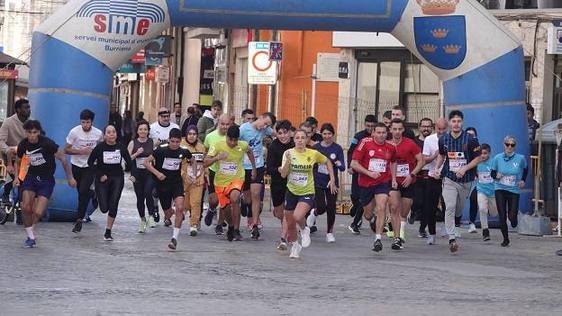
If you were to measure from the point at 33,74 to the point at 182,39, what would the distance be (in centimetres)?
3158

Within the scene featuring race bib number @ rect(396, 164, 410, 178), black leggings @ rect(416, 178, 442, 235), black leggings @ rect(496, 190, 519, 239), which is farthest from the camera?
black leggings @ rect(496, 190, 519, 239)

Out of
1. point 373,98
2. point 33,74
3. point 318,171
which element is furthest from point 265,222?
point 373,98

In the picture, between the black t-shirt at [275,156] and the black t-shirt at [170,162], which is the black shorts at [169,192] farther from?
the black t-shirt at [275,156]

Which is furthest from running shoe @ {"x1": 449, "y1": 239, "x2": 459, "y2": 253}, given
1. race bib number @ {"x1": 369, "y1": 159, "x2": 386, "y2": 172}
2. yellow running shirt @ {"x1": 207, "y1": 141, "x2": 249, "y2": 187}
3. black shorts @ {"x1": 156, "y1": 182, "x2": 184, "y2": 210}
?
black shorts @ {"x1": 156, "y1": 182, "x2": 184, "y2": 210}

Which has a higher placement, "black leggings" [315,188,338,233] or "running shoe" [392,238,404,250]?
"black leggings" [315,188,338,233]

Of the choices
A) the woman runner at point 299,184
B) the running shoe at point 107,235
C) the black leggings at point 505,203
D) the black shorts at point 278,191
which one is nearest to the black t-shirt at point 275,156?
the black shorts at point 278,191

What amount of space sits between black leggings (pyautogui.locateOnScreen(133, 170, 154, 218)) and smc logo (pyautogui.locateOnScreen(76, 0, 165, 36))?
2.22m

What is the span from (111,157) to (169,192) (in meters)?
0.90

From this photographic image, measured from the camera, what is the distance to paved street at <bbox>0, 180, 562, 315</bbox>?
1148 centimetres

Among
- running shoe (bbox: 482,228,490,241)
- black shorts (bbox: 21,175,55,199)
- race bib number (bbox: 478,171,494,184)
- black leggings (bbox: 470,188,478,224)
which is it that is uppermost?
race bib number (bbox: 478,171,494,184)

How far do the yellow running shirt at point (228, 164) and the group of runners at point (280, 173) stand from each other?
0.01 m

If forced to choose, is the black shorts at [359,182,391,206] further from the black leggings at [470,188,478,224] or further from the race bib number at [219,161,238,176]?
the black leggings at [470,188,478,224]

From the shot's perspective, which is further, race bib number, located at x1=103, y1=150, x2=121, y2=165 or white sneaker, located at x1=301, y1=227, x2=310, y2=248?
race bib number, located at x1=103, y1=150, x2=121, y2=165

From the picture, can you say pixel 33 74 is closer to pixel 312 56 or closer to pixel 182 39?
pixel 312 56
